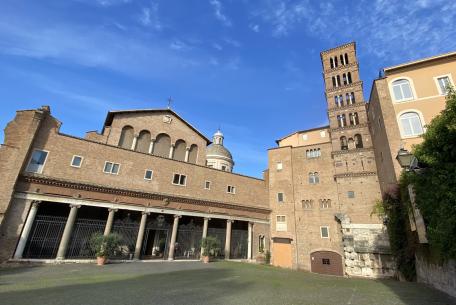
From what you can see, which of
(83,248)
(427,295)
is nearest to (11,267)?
(83,248)

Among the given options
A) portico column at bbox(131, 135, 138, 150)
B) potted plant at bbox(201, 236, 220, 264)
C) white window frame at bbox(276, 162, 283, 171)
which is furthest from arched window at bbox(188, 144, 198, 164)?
potted plant at bbox(201, 236, 220, 264)

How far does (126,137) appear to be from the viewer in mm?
26109

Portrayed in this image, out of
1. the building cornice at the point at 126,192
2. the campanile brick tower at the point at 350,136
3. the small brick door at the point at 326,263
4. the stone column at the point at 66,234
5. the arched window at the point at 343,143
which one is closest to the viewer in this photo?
the stone column at the point at 66,234

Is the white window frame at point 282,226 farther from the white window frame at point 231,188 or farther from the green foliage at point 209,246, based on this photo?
the green foliage at point 209,246

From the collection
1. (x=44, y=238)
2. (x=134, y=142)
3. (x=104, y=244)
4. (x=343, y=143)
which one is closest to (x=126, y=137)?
(x=134, y=142)

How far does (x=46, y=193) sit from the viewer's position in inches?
666

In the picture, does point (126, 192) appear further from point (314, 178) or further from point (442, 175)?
point (314, 178)

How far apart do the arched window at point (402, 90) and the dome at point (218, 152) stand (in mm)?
28092

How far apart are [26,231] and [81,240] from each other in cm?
358

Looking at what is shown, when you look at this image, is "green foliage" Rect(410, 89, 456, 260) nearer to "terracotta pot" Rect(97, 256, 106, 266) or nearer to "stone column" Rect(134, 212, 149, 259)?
"terracotta pot" Rect(97, 256, 106, 266)

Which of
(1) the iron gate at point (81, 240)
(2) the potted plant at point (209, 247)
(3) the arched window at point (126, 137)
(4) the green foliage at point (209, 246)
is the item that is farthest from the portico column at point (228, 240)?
(3) the arched window at point (126, 137)

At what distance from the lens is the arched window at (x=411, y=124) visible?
17875 millimetres

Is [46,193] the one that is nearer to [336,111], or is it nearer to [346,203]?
[346,203]

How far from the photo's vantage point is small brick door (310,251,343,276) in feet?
76.8
